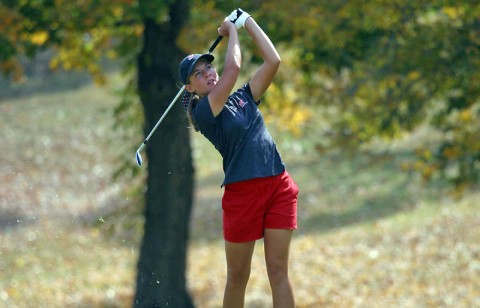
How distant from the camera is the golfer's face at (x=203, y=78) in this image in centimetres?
609

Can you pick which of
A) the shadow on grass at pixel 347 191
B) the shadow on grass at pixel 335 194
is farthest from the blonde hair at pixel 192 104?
the shadow on grass at pixel 347 191

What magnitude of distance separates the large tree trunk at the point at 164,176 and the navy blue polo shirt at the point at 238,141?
18.7 ft

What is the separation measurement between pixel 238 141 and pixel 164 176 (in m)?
6.62

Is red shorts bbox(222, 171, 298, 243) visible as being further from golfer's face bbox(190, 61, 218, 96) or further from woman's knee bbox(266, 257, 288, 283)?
golfer's face bbox(190, 61, 218, 96)

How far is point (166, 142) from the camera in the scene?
12.3m

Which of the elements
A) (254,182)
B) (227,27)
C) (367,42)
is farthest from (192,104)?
(367,42)

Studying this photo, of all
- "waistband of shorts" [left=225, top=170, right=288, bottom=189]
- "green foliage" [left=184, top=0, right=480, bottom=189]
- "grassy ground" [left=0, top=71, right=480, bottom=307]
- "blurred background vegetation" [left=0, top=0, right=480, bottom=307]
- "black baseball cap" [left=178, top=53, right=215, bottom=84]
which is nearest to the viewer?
"waistband of shorts" [left=225, top=170, right=288, bottom=189]

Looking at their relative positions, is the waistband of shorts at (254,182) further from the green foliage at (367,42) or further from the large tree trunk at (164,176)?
the large tree trunk at (164,176)

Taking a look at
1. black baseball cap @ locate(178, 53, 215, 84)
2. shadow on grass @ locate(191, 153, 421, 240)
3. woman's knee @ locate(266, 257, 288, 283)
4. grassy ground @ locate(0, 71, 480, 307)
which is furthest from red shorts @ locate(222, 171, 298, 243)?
shadow on grass @ locate(191, 153, 421, 240)

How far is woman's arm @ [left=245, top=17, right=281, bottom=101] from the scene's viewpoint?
6113mm

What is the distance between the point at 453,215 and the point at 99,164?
11.2m

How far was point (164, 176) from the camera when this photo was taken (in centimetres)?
1249

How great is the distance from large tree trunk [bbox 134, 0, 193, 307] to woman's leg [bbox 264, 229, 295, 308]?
5.59 m

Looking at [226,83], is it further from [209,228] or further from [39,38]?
[209,228]
